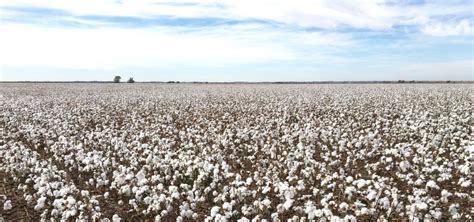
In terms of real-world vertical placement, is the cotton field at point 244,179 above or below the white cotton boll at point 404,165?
below

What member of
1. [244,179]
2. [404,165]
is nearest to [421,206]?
[404,165]

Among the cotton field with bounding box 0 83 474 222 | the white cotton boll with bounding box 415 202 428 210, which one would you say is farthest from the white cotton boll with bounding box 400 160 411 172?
the white cotton boll with bounding box 415 202 428 210

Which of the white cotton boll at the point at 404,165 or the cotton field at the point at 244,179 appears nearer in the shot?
the cotton field at the point at 244,179

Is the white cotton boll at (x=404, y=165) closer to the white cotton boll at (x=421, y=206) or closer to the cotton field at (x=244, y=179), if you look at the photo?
the cotton field at (x=244, y=179)

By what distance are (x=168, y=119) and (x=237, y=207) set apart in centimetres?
1379

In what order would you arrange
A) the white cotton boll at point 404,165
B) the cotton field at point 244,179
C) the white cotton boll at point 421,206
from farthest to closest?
1. the white cotton boll at point 404,165
2. the cotton field at point 244,179
3. the white cotton boll at point 421,206

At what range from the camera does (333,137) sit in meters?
14.7

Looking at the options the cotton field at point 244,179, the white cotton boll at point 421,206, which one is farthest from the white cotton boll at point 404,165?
the white cotton boll at point 421,206

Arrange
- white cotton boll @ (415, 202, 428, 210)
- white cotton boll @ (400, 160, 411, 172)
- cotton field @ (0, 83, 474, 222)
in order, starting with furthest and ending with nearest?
white cotton boll @ (400, 160, 411, 172)
cotton field @ (0, 83, 474, 222)
white cotton boll @ (415, 202, 428, 210)

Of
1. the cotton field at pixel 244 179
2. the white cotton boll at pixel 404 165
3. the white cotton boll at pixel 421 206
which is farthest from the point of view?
the white cotton boll at pixel 404 165

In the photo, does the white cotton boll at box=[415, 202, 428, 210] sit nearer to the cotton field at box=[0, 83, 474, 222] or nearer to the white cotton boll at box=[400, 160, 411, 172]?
the cotton field at box=[0, 83, 474, 222]

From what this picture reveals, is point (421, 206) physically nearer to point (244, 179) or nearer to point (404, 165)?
point (404, 165)

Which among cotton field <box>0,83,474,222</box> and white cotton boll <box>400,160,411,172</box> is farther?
white cotton boll <box>400,160,411,172</box>

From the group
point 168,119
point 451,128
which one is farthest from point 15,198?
point 451,128
